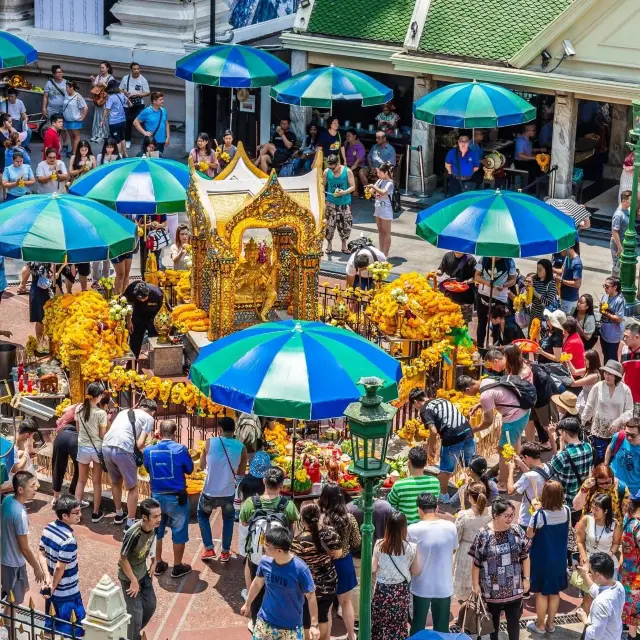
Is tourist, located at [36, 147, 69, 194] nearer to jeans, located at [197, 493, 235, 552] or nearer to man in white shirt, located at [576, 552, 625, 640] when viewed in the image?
jeans, located at [197, 493, 235, 552]

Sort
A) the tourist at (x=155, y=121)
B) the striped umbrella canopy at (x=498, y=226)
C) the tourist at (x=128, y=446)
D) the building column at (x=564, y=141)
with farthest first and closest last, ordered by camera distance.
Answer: the tourist at (x=155, y=121) < the building column at (x=564, y=141) < the striped umbrella canopy at (x=498, y=226) < the tourist at (x=128, y=446)

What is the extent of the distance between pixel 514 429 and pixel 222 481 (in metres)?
3.43

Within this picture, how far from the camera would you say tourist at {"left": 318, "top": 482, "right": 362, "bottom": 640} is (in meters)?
13.0

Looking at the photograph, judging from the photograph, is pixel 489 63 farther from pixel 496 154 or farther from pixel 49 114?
pixel 49 114

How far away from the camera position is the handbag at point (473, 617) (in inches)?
523

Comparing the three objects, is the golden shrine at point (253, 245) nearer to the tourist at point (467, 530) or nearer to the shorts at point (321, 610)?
the tourist at point (467, 530)

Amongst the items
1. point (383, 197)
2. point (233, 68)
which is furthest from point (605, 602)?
point (233, 68)

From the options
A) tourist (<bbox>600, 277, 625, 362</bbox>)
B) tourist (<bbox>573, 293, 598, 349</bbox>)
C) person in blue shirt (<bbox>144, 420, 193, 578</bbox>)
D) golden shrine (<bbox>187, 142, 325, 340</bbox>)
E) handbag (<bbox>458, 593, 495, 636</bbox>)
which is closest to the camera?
handbag (<bbox>458, 593, 495, 636</bbox>)

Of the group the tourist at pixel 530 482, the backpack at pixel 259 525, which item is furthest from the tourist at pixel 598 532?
the backpack at pixel 259 525

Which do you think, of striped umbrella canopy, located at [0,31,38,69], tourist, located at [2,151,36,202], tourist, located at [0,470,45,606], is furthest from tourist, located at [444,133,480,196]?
tourist, located at [0,470,45,606]

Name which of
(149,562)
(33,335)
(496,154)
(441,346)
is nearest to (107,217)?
(33,335)

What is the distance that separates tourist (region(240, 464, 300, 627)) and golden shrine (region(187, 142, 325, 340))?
15.8 ft

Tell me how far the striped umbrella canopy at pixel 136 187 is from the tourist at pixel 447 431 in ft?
18.2

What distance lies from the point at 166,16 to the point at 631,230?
13013 mm
